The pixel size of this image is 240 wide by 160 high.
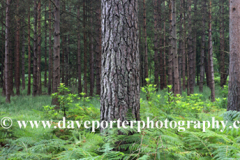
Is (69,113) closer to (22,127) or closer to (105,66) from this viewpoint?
(22,127)

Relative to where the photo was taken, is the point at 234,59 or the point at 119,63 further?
the point at 234,59

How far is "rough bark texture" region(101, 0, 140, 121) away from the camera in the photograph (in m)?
2.42

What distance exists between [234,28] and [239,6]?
677mm

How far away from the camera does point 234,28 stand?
19.2 ft

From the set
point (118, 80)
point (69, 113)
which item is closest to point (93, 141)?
point (118, 80)

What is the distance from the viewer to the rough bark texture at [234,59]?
226 inches

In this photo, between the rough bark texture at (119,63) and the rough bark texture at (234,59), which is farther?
the rough bark texture at (234,59)

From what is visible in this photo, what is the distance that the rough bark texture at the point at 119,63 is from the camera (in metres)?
2.42

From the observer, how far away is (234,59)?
5832mm

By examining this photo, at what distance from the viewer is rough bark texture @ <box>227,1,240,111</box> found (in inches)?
226

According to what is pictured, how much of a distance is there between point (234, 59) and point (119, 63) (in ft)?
16.5

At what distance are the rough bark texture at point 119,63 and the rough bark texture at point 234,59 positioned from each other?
4702mm

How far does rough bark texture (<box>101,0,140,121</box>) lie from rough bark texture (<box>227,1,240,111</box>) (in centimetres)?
470

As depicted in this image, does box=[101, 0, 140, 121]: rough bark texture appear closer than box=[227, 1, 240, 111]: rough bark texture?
Yes
